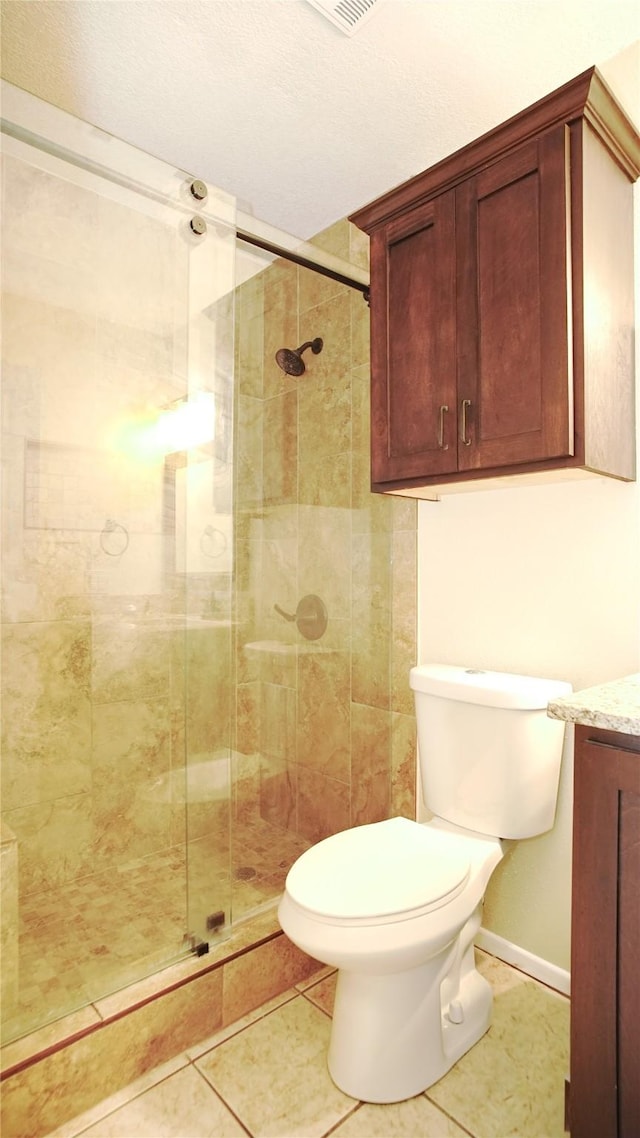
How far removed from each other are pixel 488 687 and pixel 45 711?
140 centimetres

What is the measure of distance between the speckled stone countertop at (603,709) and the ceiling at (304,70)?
1.47 meters

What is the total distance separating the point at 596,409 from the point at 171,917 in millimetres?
1679

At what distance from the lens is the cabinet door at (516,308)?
1292mm

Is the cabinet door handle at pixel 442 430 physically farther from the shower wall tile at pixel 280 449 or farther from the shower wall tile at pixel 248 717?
the shower wall tile at pixel 248 717

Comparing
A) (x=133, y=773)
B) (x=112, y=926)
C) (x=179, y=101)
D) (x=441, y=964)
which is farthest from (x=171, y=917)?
(x=179, y=101)

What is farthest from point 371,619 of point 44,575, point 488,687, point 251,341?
point 251,341

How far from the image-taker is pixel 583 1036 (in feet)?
3.37

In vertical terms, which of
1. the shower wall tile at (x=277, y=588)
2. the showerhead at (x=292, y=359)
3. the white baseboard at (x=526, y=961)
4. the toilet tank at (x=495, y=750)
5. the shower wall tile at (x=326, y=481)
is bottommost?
the white baseboard at (x=526, y=961)

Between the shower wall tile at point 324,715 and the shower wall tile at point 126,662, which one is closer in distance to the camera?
the shower wall tile at point 126,662

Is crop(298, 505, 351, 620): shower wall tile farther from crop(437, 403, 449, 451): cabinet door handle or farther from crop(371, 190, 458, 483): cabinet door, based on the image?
crop(437, 403, 449, 451): cabinet door handle

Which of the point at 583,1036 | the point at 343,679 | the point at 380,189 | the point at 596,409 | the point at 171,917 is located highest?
the point at 380,189

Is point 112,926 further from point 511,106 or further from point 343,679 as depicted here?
point 511,106

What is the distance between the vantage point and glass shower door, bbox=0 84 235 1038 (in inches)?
66.6

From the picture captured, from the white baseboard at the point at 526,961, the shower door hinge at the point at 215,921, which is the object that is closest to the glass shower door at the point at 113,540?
the shower door hinge at the point at 215,921
